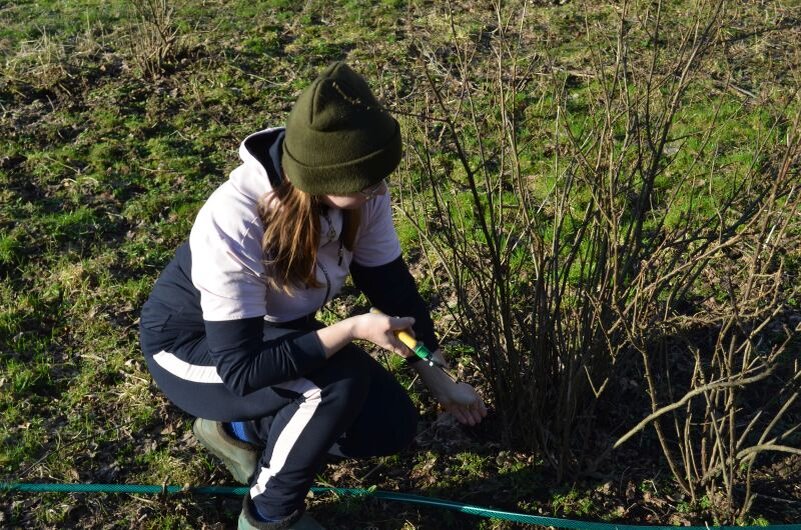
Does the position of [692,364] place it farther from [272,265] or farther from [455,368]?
[272,265]

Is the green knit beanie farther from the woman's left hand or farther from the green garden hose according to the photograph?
the green garden hose

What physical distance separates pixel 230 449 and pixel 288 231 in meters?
0.89

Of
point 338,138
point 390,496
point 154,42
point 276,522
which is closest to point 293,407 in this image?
point 276,522

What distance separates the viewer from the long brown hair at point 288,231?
2389 mm

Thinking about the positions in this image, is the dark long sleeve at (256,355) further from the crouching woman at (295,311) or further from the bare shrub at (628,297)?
the bare shrub at (628,297)

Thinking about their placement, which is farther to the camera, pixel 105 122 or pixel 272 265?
pixel 105 122

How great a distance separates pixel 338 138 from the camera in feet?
7.23

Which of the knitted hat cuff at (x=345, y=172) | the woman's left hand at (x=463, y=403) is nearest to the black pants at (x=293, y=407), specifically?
the woman's left hand at (x=463, y=403)

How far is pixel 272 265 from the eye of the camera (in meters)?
2.48

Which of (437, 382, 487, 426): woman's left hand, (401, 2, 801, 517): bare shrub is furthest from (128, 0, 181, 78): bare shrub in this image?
(437, 382, 487, 426): woman's left hand

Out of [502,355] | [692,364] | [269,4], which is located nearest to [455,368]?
[502,355]

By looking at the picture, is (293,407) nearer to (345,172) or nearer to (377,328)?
(377,328)

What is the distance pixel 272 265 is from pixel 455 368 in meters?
1.16

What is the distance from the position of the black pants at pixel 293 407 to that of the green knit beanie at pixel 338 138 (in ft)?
1.92
